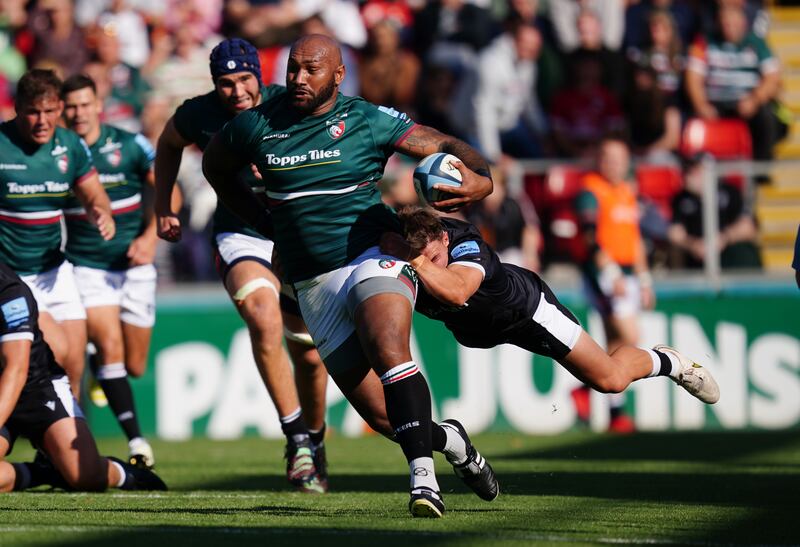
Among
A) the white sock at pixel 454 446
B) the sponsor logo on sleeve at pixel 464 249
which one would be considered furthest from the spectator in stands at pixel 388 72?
the white sock at pixel 454 446

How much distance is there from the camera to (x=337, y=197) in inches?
288

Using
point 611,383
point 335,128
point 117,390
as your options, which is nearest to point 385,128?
point 335,128

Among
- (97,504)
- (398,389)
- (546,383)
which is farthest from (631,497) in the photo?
(546,383)

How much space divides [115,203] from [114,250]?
365 mm

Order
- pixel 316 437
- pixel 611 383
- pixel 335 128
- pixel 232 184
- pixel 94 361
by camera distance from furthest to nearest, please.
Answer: pixel 94 361 → pixel 316 437 → pixel 611 383 → pixel 232 184 → pixel 335 128

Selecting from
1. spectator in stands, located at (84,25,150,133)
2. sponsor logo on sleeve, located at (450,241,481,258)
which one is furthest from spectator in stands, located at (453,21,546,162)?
sponsor logo on sleeve, located at (450,241,481,258)

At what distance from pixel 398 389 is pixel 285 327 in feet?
7.23

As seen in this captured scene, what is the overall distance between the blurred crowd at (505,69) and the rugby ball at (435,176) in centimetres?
758

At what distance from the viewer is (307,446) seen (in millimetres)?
8898

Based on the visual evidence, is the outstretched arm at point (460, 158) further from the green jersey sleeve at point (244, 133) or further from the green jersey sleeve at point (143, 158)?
the green jersey sleeve at point (143, 158)

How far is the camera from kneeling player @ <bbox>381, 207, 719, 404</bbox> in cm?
727

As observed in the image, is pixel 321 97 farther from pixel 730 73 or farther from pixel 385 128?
pixel 730 73

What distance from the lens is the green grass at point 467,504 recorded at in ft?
20.6

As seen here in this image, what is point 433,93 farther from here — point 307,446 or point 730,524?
point 730,524
